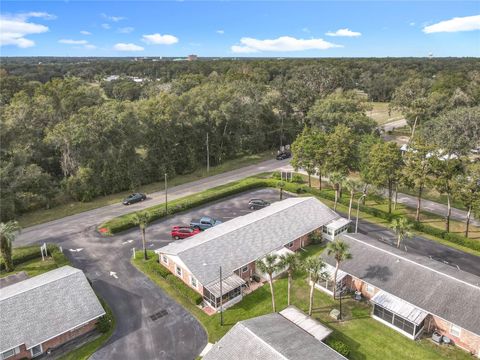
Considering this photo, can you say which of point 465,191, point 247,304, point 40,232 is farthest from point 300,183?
point 40,232

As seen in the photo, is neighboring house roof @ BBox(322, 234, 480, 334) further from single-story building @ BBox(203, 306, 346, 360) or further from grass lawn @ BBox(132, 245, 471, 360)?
single-story building @ BBox(203, 306, 346, 360)

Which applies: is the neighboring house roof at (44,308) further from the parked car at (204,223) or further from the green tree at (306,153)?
the green tree at (306,153)

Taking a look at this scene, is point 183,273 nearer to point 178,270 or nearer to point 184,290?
point 178,270

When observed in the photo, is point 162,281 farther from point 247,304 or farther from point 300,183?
point 300,183

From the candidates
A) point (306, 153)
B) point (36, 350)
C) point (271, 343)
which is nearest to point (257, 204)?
point (306, 153)

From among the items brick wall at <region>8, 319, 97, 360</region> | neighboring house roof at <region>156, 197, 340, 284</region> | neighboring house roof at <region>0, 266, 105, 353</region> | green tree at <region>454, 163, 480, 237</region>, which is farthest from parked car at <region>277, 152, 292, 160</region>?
brick wall at <region>8, 319, 97, 360</region>

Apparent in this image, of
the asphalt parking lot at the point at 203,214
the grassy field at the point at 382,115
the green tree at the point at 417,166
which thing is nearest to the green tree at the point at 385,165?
the green tree at the point at 417,166
